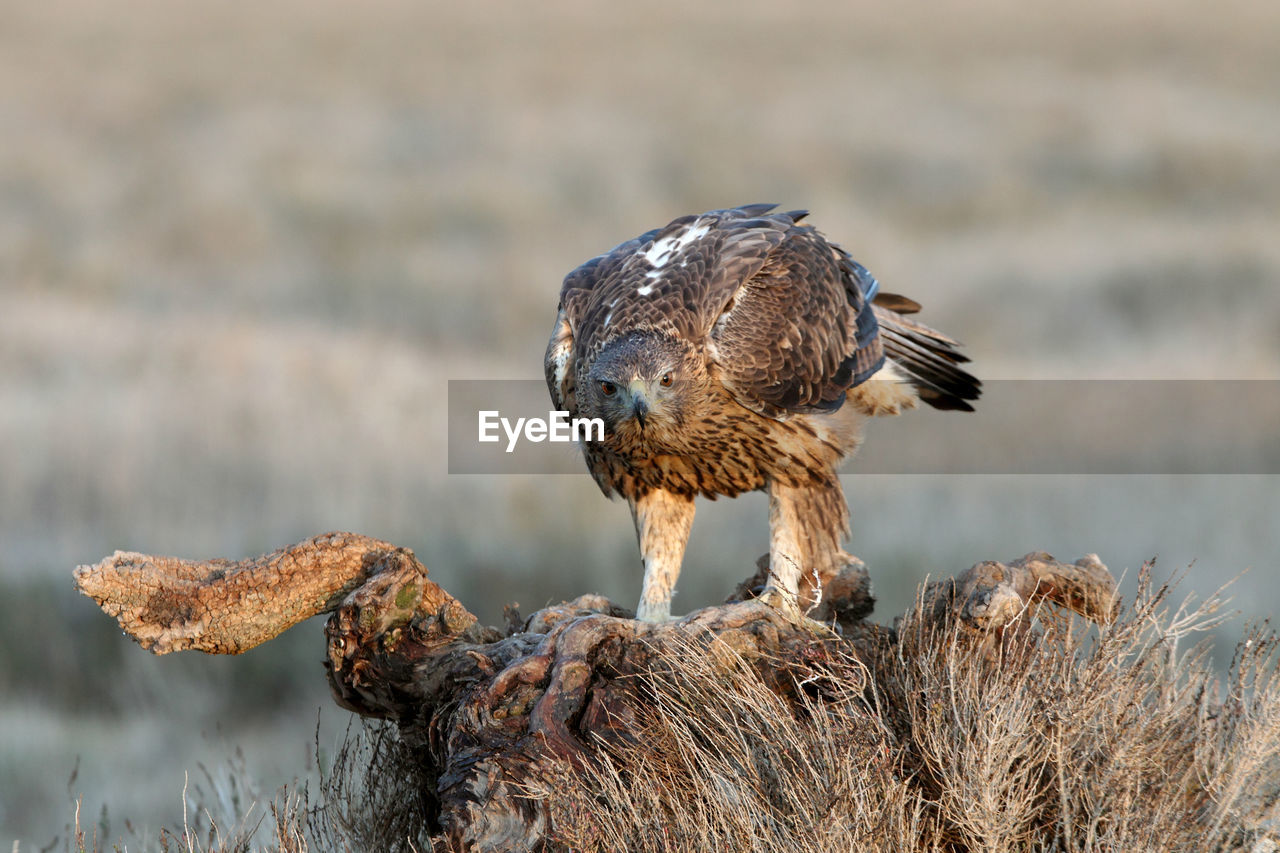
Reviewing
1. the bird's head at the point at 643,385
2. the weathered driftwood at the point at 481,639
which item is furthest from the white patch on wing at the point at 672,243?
the weathered driftwood at the point at 481,639

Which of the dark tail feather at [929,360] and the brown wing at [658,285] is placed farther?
the dark tail feather at [929,360]

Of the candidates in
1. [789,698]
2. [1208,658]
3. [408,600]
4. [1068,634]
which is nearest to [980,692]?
[1068,634]

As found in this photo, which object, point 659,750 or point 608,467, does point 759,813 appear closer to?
point 659,750

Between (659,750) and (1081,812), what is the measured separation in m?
1.41

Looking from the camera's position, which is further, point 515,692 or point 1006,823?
point 515,692

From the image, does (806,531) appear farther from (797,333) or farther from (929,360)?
(929,360)

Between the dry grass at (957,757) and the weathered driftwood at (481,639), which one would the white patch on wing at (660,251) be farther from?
the dry grass at (957,757)

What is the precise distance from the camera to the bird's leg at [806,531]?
5.49 m

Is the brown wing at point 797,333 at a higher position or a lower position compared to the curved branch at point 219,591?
higher

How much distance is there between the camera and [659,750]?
402 centimetres

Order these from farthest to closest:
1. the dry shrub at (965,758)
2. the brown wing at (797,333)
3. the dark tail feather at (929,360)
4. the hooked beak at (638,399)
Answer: the dark tail feather at (929,360) < the brown wing at (797,333) < the hooked beak at (638,399) < the dry shrub at (965,758)

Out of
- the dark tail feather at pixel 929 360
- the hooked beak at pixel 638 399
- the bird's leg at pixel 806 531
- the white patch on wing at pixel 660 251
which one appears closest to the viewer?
the hooked beak at pixel 638 399

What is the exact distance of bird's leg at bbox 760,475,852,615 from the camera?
5.49m

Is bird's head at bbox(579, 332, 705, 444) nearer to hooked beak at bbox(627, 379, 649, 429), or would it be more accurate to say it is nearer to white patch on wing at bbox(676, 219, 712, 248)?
hooked beak at bbox(627, 379, 649, 429)
